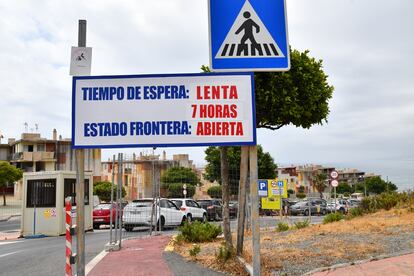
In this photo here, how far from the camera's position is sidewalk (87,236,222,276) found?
310 inches

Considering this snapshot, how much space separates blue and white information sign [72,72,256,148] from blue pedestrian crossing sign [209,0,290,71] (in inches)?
11.4

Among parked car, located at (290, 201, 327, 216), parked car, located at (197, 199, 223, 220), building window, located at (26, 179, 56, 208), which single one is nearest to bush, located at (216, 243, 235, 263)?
building window, located at (26, 179, 56, 208)

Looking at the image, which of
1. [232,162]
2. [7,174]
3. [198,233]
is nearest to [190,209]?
A: [232,162]

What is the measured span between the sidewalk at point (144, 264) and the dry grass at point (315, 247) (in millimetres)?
297

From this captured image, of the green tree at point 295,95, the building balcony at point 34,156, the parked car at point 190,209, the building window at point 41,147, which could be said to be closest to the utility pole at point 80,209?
the green tree at point 295,95

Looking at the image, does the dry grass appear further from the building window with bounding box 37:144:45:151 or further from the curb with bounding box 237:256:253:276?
the building window with bounding box 37:144:45:151

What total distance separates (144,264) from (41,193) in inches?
398

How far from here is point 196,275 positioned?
7.35 m

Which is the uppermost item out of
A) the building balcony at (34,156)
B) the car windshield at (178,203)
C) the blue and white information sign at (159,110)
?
the building balcony at (34,156)

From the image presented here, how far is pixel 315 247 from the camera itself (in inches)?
369

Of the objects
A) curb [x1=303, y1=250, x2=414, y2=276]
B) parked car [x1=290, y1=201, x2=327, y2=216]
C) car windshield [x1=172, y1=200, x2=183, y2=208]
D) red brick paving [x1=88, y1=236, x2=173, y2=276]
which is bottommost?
parked car [x1=290, y1=201, x2=327, y2=216]

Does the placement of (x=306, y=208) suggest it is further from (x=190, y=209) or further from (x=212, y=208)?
(x=190, y=209)

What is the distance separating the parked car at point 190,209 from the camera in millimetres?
23047

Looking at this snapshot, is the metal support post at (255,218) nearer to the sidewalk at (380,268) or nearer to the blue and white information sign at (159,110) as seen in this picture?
the blue and white information sign at (159,110)
